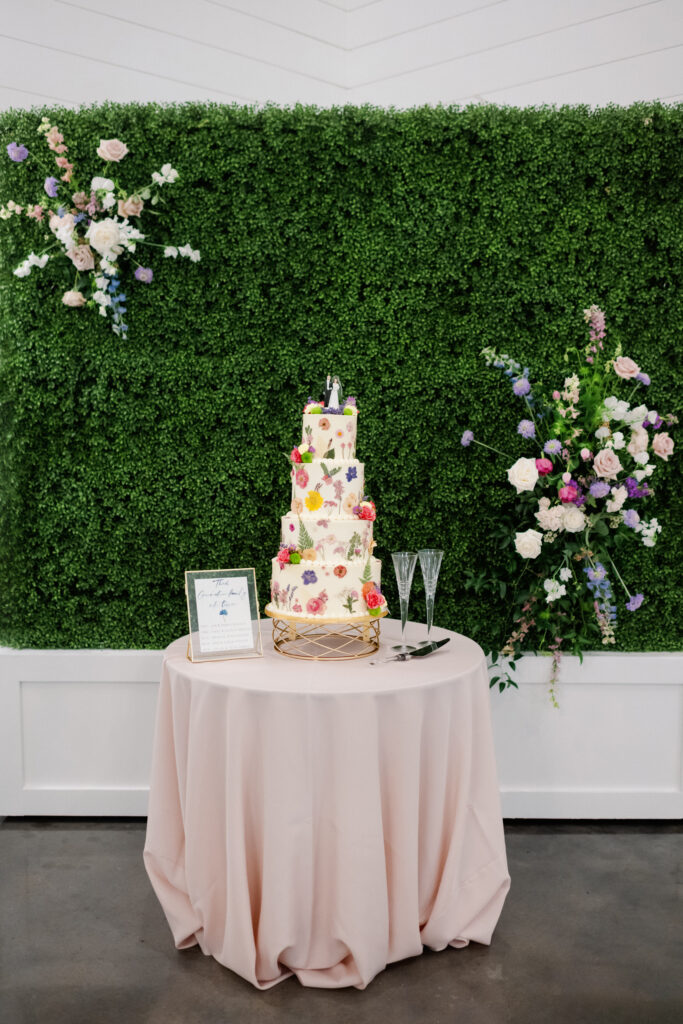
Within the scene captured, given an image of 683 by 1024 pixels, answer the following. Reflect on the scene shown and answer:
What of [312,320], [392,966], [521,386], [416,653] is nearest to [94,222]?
[312,320]

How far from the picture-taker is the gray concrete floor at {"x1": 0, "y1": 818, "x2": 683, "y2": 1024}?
1.85 m

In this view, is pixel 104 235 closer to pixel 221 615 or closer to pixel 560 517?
pixel 221 615

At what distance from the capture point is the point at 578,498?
2629 mm

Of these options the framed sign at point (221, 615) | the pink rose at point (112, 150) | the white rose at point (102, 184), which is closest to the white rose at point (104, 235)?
the white rose at point (102, 184)

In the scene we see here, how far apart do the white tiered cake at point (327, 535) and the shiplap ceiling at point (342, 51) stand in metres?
1.92

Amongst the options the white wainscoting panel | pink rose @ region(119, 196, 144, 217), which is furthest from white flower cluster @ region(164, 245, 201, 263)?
the white wainscoting panel

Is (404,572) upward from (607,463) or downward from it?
downward

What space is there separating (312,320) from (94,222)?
0.82 metres

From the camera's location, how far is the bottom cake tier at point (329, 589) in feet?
6.84

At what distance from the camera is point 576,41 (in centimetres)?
337

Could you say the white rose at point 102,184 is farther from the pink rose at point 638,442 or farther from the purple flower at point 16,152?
the pink rose at point 638,442

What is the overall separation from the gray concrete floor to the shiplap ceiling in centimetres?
296

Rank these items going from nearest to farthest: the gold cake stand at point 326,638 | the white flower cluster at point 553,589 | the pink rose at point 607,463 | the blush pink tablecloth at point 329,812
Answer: the blush pink tablecloth at point 329,812, the gold cake stand at point 326,638, the pink rose at point 607,463, the white flower cluster at point 553,589

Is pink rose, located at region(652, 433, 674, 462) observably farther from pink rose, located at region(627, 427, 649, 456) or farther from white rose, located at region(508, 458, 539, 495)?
white rose, located at region(508, 458, 539, 495)
